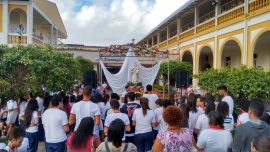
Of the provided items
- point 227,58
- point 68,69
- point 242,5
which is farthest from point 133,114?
point 227,58

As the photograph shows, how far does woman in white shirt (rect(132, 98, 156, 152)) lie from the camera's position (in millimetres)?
4484

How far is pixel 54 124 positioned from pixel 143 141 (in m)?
1.74

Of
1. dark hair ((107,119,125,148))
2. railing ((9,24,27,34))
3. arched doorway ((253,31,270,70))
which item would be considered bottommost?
dark hair ((107,119,125,148))

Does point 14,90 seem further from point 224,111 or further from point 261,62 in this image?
point 261,62

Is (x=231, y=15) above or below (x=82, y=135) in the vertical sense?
above

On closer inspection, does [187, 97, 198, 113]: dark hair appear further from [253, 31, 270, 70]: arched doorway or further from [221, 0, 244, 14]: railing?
[221, 0, 244, 14]: railing

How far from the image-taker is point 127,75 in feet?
40.6

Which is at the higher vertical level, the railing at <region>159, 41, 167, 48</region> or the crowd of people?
the railing at <region>159, 41, 167, 48</region>

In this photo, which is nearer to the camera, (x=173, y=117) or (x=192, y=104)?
(x=173, y=117)

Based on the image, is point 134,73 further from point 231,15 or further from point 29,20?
point 29,20

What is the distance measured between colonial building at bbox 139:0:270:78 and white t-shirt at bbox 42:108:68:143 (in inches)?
390

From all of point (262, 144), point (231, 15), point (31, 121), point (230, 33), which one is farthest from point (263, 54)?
point (262, 144)

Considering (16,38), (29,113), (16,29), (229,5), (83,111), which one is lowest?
(29,113)

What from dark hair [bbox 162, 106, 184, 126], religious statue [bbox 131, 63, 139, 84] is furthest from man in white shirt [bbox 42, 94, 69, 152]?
religious statue [bbox 131, 63, 139, 84]
